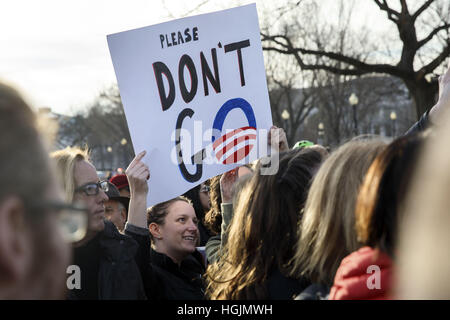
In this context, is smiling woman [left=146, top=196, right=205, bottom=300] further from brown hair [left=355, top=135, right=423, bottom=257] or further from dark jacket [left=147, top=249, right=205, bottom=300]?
brown hair [left=355, top=135, right=423, bottom=257]

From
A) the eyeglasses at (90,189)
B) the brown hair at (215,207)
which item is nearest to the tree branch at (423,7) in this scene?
the brown hair at (215,207)

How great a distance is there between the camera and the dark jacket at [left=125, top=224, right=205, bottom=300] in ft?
10.1

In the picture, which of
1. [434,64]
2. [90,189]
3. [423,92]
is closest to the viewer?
[90,189]

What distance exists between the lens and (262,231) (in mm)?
2568

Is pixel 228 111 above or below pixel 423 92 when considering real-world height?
above

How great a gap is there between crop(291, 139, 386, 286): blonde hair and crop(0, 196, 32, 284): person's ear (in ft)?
4.55

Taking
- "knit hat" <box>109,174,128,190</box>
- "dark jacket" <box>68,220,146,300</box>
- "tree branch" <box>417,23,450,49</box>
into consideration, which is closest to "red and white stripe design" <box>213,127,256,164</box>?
"dark jacket" <box>68,220,146,300</box>

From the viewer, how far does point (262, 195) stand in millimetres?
2602

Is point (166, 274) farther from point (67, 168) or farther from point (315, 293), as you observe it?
point (315, 293)

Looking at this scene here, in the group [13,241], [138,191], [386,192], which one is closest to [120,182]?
[138,191]

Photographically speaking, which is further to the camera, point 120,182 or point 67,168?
point 120,182

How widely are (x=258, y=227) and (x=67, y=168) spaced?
3.70ft
